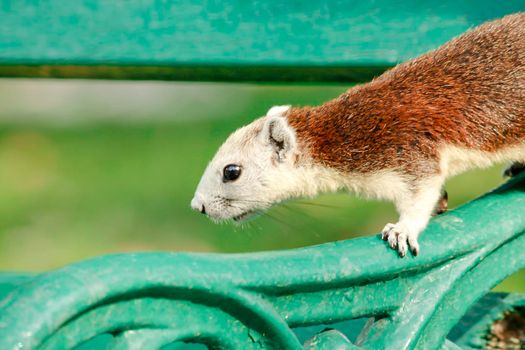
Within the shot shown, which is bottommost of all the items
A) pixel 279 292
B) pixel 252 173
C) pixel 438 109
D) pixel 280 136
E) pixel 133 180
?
pixel 133 180

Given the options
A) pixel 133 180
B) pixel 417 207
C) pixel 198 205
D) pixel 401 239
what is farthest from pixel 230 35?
pixel 133 180

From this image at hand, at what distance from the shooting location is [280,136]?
2094mm

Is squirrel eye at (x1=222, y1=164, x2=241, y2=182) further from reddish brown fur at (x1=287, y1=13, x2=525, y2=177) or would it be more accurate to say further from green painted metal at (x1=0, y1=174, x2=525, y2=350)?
green painted metal at (x1=0, y1=174, x2=525, y2=350)

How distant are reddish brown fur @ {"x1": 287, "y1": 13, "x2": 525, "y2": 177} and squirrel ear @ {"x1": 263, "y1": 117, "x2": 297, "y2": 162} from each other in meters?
0.07

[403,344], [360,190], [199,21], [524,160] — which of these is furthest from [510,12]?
[403,344]

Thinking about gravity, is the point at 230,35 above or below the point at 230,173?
above

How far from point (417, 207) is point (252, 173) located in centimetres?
42

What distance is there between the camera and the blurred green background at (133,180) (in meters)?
3.81

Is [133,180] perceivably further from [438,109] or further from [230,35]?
[438,109]

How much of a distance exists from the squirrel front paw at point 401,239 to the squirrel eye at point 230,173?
2.02 ft

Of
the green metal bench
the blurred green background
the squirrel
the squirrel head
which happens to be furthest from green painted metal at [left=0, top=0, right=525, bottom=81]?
the blurred green background

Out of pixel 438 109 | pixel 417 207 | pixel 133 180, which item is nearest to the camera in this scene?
pixel 417 207

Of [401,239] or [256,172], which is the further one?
[256,172]

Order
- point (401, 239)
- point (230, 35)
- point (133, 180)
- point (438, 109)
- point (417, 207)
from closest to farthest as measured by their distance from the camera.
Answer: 1. point (401, 239)
2. point (417, 207)
3. point (438, 109)
4. point (230, 35)
5. point (133, 180)
